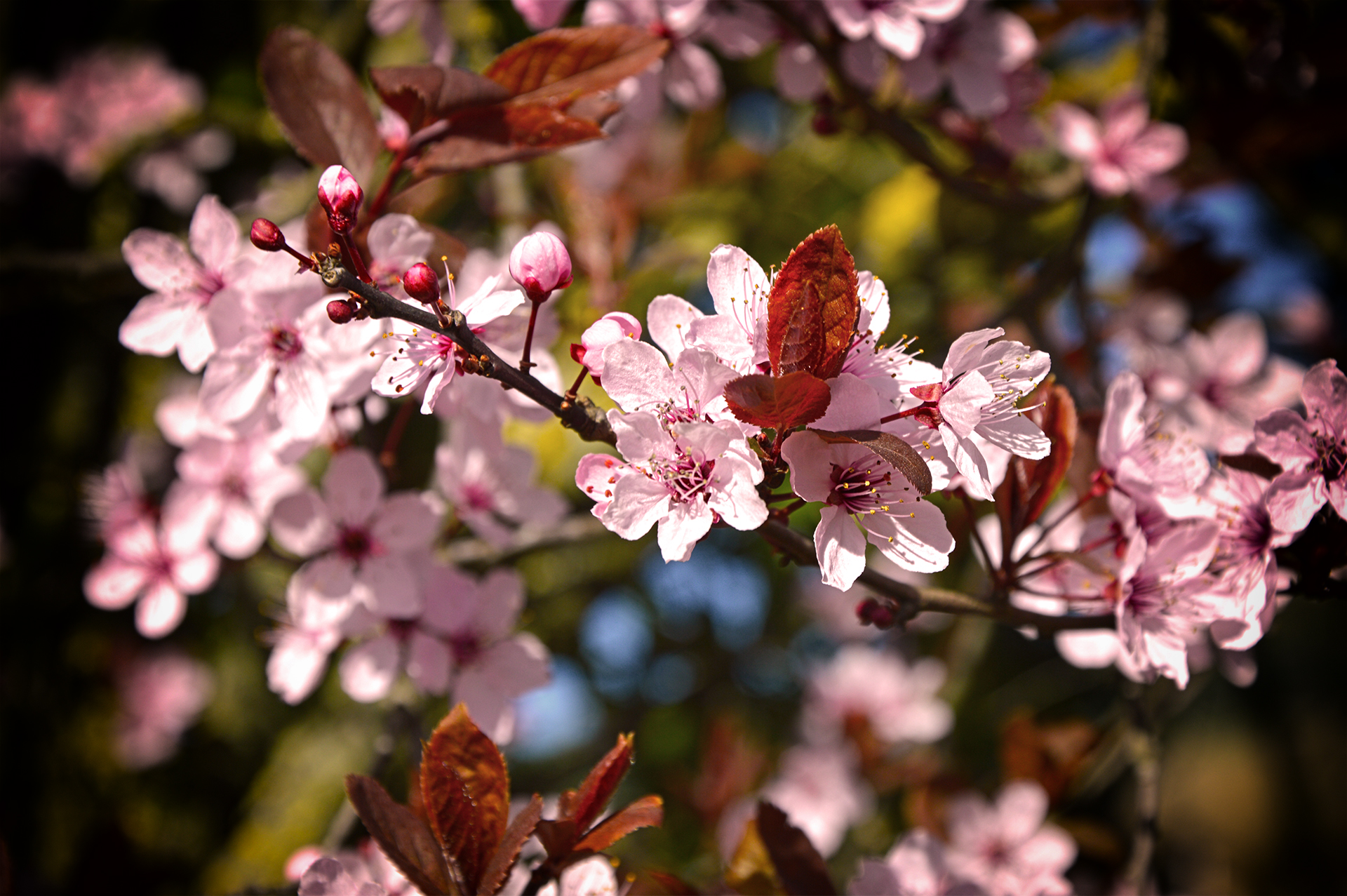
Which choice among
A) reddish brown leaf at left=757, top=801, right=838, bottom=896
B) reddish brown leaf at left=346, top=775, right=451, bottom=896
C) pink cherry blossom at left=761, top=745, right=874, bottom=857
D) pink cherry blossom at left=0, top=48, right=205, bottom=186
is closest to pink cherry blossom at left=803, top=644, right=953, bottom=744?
pink cherry blossom at left=761, top=745, right=874, bottom=857

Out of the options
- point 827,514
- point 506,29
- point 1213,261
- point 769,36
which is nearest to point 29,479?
point 506,29

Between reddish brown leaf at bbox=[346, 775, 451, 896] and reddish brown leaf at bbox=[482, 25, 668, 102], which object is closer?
reddish brown leaf at bbox=[346, 775, 451, 896]

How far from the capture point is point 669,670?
298 cm

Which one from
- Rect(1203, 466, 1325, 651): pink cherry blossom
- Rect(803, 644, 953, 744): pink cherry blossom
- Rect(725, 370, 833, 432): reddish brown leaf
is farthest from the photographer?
Rect(803, 644, 953, 744): pink cherry blossom

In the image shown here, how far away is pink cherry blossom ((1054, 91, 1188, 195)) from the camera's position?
1556mm

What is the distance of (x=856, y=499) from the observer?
831 mm

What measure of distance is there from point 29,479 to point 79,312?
531 mm

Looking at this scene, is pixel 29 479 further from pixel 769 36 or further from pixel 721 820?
pixel 769 36

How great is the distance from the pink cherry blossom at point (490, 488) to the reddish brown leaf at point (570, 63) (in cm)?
49

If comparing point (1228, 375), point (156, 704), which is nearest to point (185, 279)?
point (1228, 375)

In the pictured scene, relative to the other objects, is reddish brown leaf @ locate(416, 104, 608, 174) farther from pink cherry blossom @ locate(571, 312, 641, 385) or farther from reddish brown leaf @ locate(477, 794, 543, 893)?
reddish brown leaf @ locate(477, 794, 543, 893)

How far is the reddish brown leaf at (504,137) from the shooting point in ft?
3.30

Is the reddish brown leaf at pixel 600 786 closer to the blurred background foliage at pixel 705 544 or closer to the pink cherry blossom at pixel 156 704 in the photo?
the blurred background foliage at pixel 705 544

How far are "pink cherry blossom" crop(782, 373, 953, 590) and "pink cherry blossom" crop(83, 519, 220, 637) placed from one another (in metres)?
0.99
